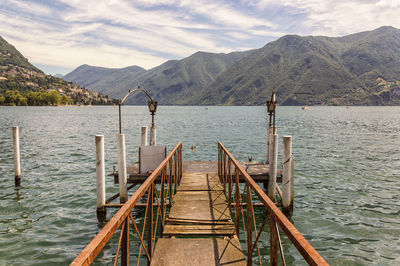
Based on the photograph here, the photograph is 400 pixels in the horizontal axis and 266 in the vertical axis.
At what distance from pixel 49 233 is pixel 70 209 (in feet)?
6.80

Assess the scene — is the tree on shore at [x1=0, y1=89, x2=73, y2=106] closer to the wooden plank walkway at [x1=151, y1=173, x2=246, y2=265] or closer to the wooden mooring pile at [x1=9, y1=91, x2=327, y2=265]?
the wooden mooring pile at [x1=9, y1=91, x2=327, y2=265]

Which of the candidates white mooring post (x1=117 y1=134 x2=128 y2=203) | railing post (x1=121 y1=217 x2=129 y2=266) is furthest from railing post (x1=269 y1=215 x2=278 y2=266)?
white mooring post (x1=117 y1=134 x2=128 y2=203)

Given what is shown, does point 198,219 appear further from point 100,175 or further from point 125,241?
point 100,175

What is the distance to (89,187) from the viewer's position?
13406 millimetres

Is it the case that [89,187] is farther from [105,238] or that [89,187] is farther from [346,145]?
[346,145]

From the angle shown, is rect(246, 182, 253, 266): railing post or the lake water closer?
rect(246, 182, 253, 266): railing post

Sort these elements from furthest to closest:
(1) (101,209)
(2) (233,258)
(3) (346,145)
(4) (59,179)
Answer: (3) (346,145) < (4) (59,179) < (1) (101,209) < (2) (233,258)

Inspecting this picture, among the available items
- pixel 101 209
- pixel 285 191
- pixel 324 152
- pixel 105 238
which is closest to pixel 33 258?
pixel 101 209

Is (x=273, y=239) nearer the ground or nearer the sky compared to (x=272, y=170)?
nearer the sky

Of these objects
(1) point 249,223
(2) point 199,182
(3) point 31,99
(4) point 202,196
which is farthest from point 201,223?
(3) point 31,99

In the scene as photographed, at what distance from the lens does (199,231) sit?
574 cm

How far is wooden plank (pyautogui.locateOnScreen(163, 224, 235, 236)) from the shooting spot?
5.65m

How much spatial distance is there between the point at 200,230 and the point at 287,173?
4630mm

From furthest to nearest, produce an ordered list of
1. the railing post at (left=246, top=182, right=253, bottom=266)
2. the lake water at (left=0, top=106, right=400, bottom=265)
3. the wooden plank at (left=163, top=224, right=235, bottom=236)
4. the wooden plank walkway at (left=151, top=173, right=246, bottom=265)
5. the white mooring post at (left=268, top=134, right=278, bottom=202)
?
the white mooring post at (left=268, top=134, right=278, bottom=202) → the lake water at (left=0, top=106, right=400, bottom=265) → the wooden plank at (left=163, top=224, right=235, bottom=236) → the wooden plank walkway at (left=151, top=173, right=246, bottom=265) → the railing post at (left=246, top=182, right=253, bottom=266)
